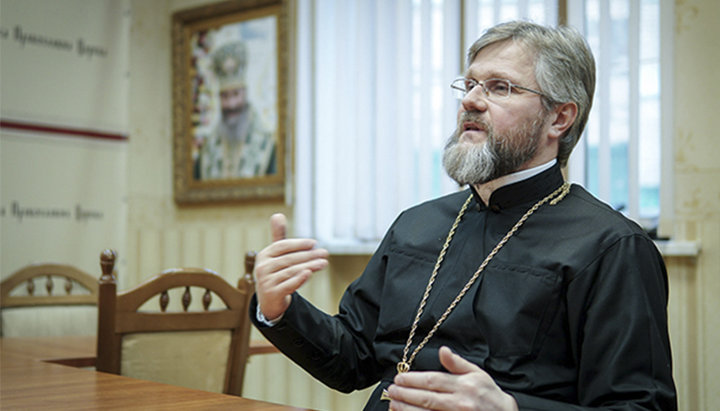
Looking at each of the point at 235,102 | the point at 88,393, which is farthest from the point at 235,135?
the point at 88,393

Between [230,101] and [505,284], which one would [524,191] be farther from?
[230,101]

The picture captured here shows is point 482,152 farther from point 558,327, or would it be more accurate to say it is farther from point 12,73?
point 12,73

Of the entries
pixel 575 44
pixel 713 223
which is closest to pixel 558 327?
pixel 575 44

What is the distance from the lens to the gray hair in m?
1.75

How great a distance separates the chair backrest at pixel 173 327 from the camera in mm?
2148

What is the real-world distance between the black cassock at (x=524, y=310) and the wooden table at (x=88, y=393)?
8.9 inches

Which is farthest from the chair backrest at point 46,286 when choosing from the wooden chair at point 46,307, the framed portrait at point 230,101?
the framed portrait at point 230,101

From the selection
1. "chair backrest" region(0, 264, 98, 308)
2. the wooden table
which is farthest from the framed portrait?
the wooden table

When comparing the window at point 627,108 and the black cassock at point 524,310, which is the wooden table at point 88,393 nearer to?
the black cassock at point 524,310

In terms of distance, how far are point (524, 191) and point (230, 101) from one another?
294cm

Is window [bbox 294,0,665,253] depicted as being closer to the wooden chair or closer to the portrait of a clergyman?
the portrait of a clergyman

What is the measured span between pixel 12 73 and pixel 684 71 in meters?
3.33

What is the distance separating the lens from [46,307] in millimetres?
3490

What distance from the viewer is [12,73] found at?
163 inches
